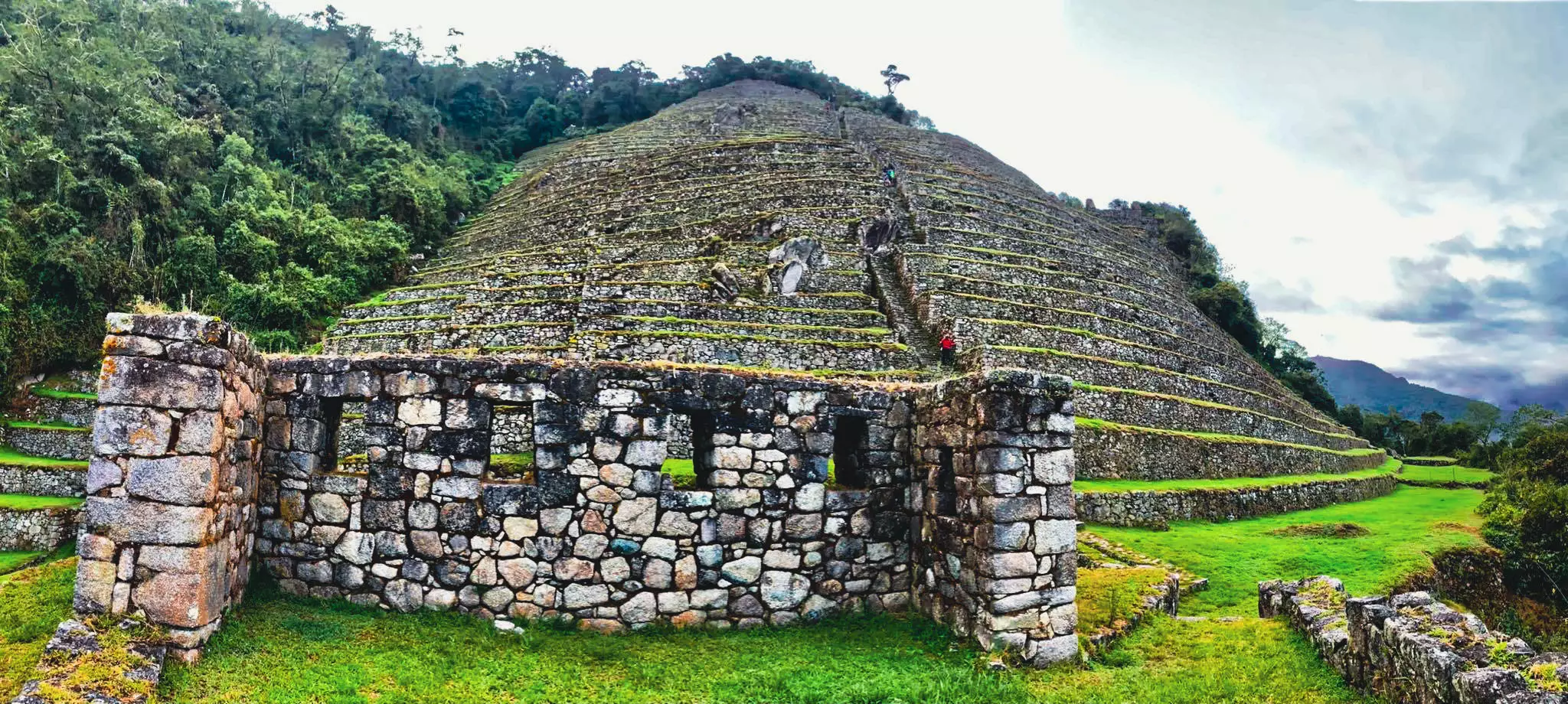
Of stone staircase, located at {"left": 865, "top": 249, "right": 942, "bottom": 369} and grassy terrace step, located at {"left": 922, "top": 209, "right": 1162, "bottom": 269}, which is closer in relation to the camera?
stone staircase, located at {"left": 865, "top": 249, "right": 942, "bottom": 369}

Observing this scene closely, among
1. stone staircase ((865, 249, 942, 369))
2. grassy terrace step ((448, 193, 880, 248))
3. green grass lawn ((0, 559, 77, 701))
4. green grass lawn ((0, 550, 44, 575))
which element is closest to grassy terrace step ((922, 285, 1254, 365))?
stone staircase ((865, 249, 942, 369))

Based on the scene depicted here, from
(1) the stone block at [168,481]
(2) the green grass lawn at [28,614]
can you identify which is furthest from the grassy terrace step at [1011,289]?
(2) the green grass lawn at [28,614]

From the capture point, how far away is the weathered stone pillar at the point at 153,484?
6051 millimetres

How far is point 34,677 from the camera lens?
5348 mm

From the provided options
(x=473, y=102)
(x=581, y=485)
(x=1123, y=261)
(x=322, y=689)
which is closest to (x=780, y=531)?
(x=581, y=485)

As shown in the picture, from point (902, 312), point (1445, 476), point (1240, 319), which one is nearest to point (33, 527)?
point (902, 312)

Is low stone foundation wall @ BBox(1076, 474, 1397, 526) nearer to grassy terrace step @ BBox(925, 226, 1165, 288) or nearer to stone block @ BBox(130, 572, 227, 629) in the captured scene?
stone block @ BBox(130, 572, 227, 629)

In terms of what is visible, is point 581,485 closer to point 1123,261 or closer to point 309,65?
point 1123,261

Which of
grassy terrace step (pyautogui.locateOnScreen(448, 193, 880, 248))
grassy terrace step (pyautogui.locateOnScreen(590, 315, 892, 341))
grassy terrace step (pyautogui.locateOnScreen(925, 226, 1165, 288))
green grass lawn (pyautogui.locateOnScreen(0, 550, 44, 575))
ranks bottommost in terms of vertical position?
green grass lawn (pyautogui.locateOnScreen(0, 550, 44, 575))

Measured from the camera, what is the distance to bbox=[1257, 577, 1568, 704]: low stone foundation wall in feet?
16.2

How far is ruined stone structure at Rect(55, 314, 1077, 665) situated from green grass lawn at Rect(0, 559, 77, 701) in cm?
121

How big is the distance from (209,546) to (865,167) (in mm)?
40033

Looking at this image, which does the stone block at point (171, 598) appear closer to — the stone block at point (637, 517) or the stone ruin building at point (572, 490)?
the stone ruin building at point (572, 490)

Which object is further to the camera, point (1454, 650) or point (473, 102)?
point (473, 102)
